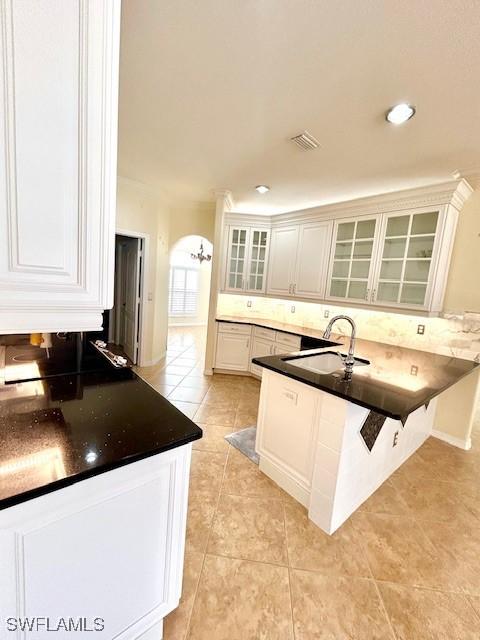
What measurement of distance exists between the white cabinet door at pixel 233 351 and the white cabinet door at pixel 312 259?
1.12 metres

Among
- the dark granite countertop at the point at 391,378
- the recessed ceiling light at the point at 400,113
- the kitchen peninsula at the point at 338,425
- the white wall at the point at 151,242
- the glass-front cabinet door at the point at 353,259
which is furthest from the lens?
the white wall at the point at 151,242

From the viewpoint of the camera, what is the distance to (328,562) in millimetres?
1549

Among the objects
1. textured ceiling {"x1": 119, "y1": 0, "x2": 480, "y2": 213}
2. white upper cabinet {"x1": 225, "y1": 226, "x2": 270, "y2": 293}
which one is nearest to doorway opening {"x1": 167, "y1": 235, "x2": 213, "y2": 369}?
white upper cabinet {"x1": 225, "y1": 226, "x2": 270, "y2": 293}

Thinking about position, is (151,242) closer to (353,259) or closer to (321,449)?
(353,259)

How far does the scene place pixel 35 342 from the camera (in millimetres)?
1681

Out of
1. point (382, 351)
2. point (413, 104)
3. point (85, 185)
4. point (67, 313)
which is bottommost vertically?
A: point (382, 351)

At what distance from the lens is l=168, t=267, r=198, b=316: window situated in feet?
28.7

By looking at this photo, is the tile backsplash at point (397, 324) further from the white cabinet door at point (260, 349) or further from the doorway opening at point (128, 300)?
the doorway opening at point (128, 300)

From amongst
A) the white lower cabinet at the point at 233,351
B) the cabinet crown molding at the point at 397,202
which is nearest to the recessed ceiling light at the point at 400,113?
the cabinet crown molding at the point at 397,202

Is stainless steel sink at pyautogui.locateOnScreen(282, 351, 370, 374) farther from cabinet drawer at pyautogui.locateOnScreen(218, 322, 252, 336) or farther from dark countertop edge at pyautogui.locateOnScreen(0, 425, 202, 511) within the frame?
cabinet drawer at pyautogui.locateOnScreen(218, 322, 252, 336)

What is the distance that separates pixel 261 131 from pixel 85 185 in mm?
1930

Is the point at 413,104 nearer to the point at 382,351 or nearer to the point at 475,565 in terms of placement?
the point at 382,351

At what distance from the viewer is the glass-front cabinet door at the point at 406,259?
284 cm

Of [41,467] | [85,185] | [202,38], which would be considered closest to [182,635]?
[41,467]
